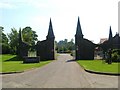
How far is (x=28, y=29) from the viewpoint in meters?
119

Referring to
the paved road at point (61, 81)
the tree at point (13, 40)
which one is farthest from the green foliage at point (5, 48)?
the paved road at point (61, 81)

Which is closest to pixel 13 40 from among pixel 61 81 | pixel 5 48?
pixel 5 48

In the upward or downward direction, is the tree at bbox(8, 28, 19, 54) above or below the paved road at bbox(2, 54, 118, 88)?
above

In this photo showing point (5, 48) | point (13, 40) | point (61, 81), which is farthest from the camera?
point (13, 40)

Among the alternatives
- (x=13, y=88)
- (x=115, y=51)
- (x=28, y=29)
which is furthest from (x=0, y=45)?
(x=13, y=88)

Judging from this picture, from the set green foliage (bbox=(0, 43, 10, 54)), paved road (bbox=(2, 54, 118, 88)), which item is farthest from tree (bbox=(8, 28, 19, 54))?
paved road (bbox=(2, 54, 118, 88))

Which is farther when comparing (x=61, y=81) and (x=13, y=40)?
(x=13, y=40)

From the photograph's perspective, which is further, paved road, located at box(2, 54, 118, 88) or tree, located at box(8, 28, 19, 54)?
tree, located at box(8, 28, 19, 54)

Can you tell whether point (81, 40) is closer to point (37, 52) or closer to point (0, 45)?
point (37, 52)

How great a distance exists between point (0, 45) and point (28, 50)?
30.9m

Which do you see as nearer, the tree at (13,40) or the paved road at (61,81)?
the paved road at (61,81)

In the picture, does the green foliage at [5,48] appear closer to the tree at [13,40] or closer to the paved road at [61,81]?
the tree at [13,40]

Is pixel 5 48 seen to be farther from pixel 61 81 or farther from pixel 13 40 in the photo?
pixel 61 81

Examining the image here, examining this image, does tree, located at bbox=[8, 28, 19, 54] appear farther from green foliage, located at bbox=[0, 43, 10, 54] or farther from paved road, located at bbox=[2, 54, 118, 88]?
paved road, located at bbox=[2, 54, 118, 88]
